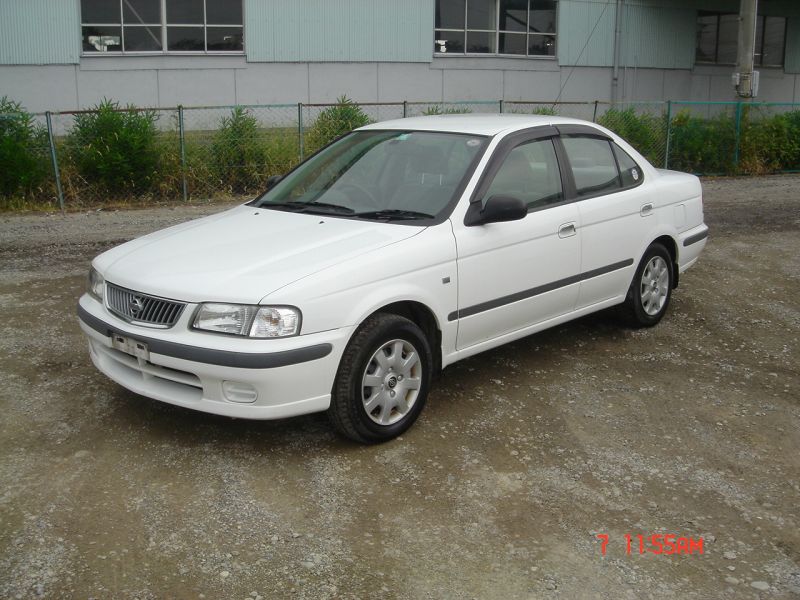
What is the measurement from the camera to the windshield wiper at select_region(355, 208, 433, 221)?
5.29 meters

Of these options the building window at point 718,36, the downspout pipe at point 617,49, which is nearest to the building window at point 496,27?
the downspout pipe at point 617,49

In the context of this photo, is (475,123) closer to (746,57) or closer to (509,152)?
(509,152)

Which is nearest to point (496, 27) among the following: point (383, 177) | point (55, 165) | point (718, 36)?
point (718, 36)

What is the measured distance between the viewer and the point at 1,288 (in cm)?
804

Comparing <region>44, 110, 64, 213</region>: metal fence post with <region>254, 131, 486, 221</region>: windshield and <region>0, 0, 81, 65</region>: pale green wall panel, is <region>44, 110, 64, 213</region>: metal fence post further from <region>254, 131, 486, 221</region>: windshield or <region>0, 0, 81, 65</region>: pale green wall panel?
<region>254, 131, 486, 221</region>: windshield

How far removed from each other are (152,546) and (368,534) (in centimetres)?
91

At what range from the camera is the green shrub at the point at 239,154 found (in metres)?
13.2

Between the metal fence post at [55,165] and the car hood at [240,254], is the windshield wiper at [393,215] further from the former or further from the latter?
the metal fence post at [55,165]

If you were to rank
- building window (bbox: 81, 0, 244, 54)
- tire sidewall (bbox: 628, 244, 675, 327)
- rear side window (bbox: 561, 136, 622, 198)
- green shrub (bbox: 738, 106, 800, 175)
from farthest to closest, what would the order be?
1. building window (bbox: 81, 0, 244, 54)
2. green shrub (bbox: 738, 106, 800, 175)
3. tire sidewall (bbox: 628, 244, 675, 327)
4. rear side window (bbox: 561, 136, 622, 198)

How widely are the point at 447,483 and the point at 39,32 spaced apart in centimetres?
1485

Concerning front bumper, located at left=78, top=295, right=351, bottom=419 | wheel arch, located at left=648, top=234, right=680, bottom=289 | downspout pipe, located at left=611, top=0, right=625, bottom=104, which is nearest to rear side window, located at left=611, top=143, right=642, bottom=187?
wheel arch, located at left=648, top=234, right=680, bottom=289

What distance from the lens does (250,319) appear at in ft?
14.6

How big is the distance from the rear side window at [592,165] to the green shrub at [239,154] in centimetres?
771

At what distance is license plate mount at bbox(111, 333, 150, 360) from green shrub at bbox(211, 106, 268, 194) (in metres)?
8.62
